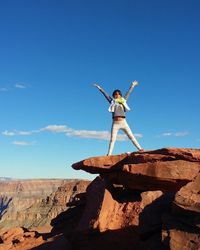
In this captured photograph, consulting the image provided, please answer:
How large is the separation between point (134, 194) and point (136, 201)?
32.5 inches

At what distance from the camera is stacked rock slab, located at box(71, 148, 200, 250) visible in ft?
38.9

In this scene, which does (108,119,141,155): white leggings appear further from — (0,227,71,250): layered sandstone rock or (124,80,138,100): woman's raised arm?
(0,227,71,250): layered sandstone rock

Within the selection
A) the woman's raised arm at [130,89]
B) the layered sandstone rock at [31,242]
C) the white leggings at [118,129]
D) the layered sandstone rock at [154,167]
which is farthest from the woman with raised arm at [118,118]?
the layered sandstone rock at [31,242]

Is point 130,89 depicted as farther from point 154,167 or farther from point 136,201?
point 136,201

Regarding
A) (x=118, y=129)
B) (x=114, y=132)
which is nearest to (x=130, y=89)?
(x=118, y=129)

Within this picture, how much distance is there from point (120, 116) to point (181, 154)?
3.15 metres

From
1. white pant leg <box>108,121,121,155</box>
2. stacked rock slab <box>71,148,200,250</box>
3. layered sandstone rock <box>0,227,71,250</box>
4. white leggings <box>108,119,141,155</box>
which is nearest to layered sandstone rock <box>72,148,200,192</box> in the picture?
stacked rock slab <box>71,148,200,250</box>

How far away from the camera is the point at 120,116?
17125 millimetres

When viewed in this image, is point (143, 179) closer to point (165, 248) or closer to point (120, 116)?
point (120, 116)

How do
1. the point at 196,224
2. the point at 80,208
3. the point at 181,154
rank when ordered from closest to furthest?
the point at 196,224, the point at 181,154, the point at 80,208

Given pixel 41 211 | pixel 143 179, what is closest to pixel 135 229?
pixel 143 179

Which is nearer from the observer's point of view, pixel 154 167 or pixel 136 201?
pixel 154 167

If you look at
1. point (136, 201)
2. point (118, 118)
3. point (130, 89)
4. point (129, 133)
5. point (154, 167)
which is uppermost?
point (130, 89)

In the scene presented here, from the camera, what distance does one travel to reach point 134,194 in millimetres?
17625
